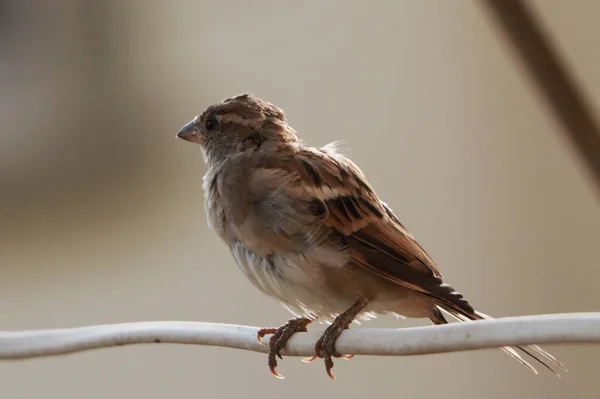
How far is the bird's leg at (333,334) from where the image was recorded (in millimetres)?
1307

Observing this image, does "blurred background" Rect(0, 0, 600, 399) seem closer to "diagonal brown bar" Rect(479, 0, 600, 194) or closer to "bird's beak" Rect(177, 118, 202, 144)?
"bird's beak" Rect(177, 118, 202, 144)

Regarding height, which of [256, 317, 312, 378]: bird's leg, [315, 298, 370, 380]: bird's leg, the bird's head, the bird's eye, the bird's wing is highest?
the bird's eye

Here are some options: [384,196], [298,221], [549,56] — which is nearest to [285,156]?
[298,221]

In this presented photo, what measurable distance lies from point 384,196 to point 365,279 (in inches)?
72.0

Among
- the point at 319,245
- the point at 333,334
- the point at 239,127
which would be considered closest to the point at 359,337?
the point at 333,334

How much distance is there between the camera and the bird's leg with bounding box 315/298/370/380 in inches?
51.4

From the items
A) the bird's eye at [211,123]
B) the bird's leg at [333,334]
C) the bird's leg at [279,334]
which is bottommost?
the bird's leg at [333,334]

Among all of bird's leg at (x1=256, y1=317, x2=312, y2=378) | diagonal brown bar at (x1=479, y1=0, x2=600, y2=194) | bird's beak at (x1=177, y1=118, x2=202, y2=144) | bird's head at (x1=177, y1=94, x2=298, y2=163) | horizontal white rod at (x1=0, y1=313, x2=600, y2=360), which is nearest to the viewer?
diagonal brown bar at (x1=479, y1=0, x2=600, y2=194)

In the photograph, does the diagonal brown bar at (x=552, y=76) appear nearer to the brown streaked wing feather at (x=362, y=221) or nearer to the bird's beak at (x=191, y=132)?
the brown streaked wing feather at (x=362, y=221)

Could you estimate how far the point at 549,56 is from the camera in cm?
47

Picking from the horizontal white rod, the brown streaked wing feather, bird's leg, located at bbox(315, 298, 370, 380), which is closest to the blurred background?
the brown streaked wing feather

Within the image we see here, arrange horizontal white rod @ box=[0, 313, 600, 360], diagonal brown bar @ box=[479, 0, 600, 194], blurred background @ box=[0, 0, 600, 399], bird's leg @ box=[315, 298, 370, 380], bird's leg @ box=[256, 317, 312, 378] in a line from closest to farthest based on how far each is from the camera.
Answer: diagonal brown bar @ box=[479, 0, 600, 194], horizontal white rod @ box=[0, 313, 600, 360], bird's leg @ box=[315, 298, 370, 380], bird's leg @ box=[256, 317, 312, 378], blurred background @ box=[0, 0, 600, 399]

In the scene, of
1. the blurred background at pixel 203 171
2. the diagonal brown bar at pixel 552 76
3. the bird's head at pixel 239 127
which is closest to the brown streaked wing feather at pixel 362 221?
the bird's head at pixel 239 127

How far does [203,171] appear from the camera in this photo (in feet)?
10.8
